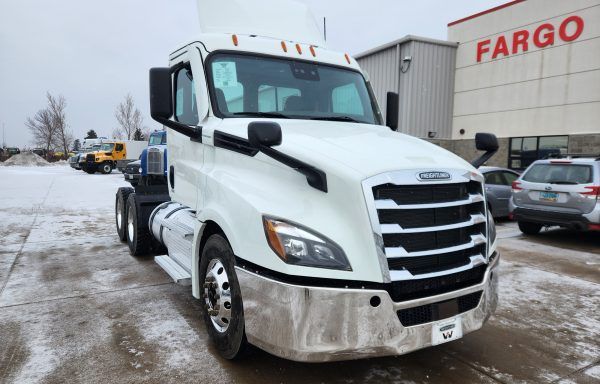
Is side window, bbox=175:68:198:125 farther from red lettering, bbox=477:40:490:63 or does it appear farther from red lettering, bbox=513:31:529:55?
red lettering, bbox=477:40:490:63

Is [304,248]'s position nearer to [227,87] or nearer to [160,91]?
[227,87]

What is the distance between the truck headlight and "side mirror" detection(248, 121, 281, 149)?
0.55 meters

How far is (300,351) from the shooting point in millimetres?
2486

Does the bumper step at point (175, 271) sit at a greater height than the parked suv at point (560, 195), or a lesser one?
lesser

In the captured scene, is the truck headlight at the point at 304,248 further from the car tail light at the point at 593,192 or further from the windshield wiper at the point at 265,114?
the car tail light at the point at 593,192

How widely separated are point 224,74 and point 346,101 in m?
1.26

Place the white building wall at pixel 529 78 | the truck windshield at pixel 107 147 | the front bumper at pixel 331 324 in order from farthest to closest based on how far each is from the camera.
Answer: the truck windshield at pixel 107 147 → the white building wall at pixel 529 78 → the front bumper at pixel 331 324

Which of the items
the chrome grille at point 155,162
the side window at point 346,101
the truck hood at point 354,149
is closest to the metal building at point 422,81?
the chrome grille at point 155,162

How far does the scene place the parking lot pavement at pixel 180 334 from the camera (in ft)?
10.3

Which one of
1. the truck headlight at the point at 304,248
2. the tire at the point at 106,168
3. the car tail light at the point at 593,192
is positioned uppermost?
the truck headlight at the point at 304,248

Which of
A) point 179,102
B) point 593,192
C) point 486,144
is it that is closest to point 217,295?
point 179,102

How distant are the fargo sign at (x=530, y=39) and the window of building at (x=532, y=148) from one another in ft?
10.5

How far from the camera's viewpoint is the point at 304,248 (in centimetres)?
251

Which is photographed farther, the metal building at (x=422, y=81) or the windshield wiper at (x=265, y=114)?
the metal building at (x=422, y=81)
